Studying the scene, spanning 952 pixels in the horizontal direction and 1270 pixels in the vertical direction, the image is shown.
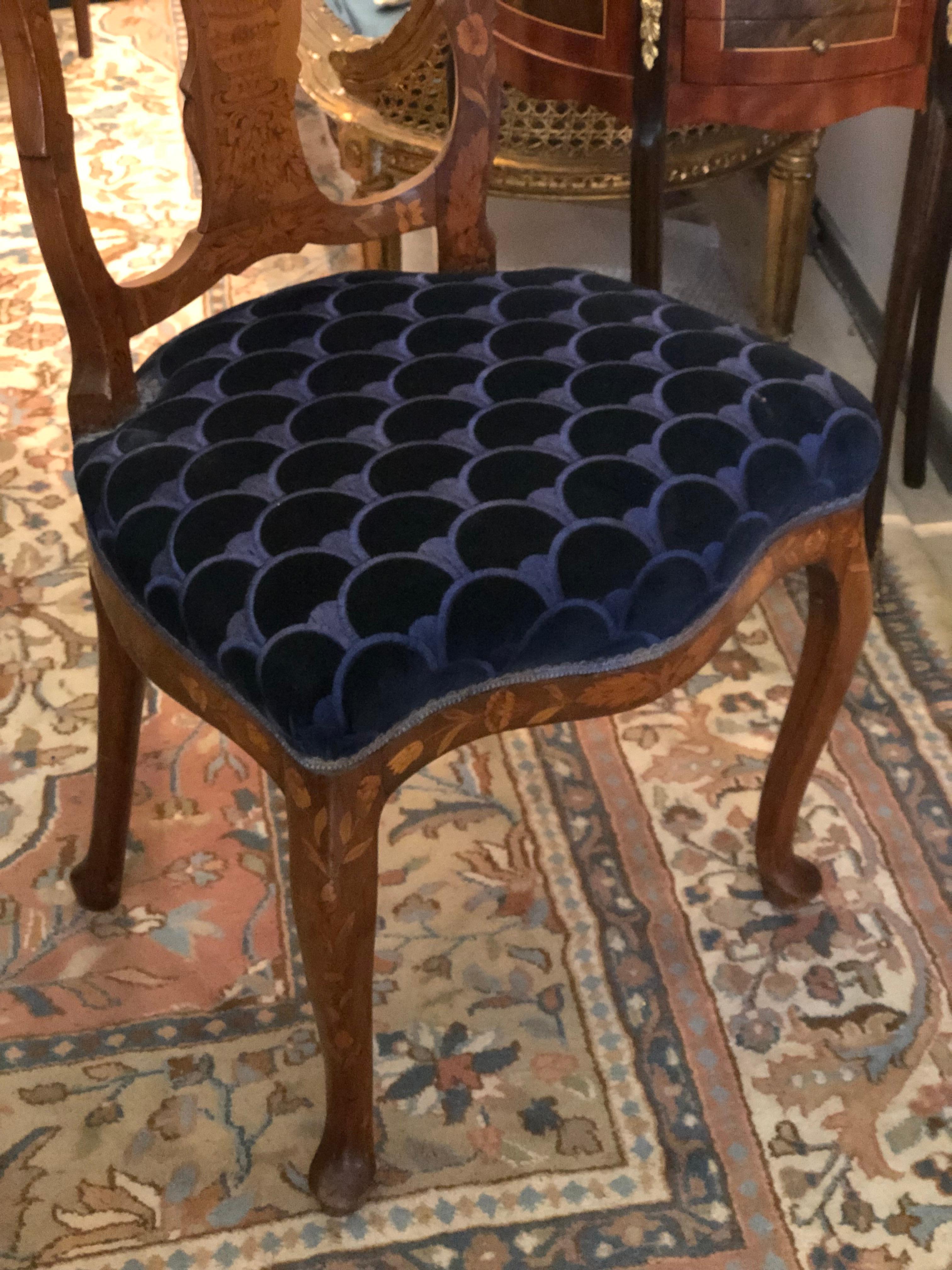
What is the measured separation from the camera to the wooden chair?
84 cm

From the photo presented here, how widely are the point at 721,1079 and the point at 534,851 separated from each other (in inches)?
13.0

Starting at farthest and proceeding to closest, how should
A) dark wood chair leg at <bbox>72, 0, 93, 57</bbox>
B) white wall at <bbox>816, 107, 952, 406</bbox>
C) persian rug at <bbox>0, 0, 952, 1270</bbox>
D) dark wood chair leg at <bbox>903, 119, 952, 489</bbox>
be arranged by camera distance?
dark wood chair leg at <bbox>72, 0, 93, 57</bbox> → white wall at <bbox>816, 107, 952, 406</bbox> → dark wood chair leg at <bbox>903, 119, 952, 489</bbox> → persian rug at <bbox>0, 0, 952, 1270</bbox>

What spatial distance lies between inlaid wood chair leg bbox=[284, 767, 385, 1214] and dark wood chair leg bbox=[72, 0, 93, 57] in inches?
125

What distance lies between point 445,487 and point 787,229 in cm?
149

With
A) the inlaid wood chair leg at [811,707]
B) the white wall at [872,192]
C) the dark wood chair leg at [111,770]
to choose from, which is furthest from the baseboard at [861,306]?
the dark wood chair leg at [111,770]

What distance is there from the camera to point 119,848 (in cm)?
132

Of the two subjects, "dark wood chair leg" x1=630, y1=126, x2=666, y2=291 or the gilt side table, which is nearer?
"dark wood chair leg" x1=630, y1=126, x2=666, y2=291

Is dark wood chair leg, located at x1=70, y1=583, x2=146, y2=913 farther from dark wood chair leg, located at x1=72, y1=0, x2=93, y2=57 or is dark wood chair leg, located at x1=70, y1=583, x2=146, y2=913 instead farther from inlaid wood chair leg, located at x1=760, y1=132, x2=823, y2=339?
dark wood chair leg, located at x1=72, y1=0, x2=93, y2=57

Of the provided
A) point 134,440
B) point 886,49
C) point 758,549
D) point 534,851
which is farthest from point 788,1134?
point 886,49

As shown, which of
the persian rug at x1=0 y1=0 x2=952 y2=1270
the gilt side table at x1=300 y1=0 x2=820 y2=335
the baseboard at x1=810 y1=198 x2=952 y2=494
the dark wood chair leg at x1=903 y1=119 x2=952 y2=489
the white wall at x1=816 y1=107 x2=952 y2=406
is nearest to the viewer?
the persian rug at x1=0 y1=0 x2=952 y2=1270

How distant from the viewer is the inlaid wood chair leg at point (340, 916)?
2.78 feet

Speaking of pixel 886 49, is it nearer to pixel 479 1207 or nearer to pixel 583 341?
pixel 583 341

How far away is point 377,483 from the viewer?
0.90 meters

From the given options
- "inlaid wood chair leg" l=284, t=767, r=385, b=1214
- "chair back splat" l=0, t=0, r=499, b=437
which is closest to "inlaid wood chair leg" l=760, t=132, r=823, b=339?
"chair back splat" l=0, t=0, r=499, b=437
